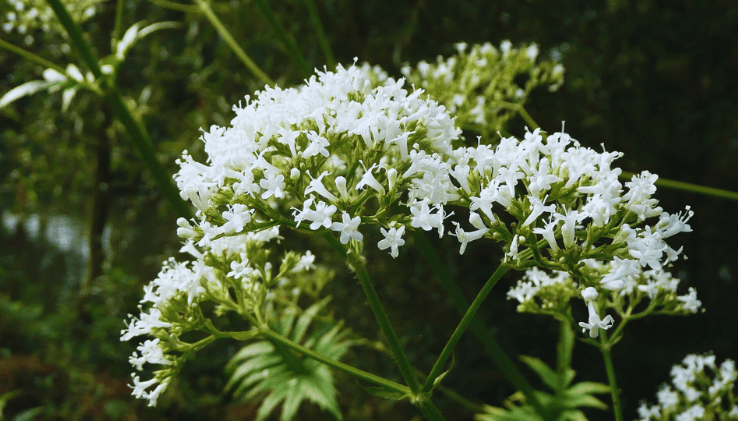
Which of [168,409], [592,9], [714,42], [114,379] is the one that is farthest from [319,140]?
→ [114,379]

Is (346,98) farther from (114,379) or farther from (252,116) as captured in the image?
(114,379)

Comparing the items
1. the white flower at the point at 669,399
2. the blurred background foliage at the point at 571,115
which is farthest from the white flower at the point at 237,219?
the blurred background foliage at the point at 571,115

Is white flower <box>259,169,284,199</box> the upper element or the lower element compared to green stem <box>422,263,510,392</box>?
upper

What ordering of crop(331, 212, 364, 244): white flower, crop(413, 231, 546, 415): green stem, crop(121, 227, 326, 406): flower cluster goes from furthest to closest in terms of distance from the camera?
crop(413, 231, 546, 415): green stem → crop(121, 227, 326, 406): flower cluster → crop(331, 212, 364, 244): white flower

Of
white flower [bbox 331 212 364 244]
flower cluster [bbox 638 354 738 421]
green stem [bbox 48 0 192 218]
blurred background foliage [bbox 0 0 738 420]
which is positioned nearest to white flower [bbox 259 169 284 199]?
white flower [bbox 331 212 364 244]

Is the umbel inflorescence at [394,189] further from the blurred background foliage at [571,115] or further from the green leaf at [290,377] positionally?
the blurred background foliage at [571,115]

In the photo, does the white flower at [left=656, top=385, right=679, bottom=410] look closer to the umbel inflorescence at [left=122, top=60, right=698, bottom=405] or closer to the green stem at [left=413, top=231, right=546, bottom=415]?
the green stem at [left=413, top=231, right=546, bottom=415]
